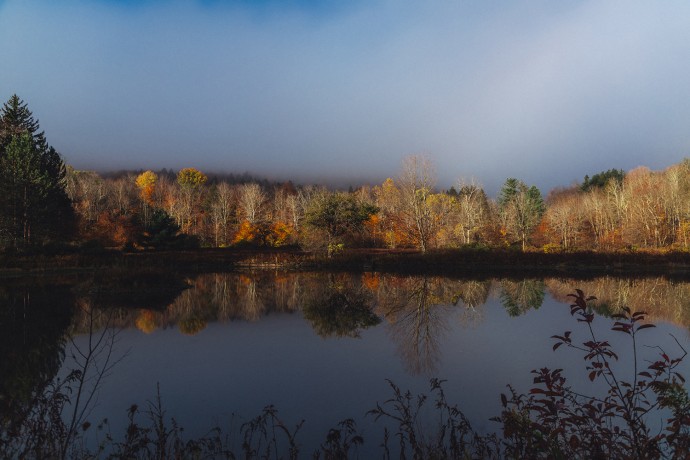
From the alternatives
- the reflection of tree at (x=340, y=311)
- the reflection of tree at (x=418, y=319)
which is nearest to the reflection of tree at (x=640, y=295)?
the reflection of tree at (x=418, y=319)

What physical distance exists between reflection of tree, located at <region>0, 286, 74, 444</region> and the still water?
0.25 meters

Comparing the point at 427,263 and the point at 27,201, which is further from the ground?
the point at 27,201

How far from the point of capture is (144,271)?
25.7m

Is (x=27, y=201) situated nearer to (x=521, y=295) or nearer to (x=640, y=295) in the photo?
(x=521, y=295)

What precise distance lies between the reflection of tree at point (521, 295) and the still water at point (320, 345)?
107mm

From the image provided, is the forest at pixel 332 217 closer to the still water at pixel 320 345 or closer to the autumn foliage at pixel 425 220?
the autumn foliage at pixel 425 220

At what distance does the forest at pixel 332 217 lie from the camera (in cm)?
3209

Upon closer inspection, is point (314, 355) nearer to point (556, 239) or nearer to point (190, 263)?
point (190, 263)

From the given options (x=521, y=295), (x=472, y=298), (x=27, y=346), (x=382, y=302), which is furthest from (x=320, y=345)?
(x=521, y=295)

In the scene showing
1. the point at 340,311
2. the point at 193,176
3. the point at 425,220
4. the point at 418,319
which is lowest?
the point at 418,319

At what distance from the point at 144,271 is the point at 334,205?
15.3 meters

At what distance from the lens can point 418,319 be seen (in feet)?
43.0

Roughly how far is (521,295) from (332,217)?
1955 cm

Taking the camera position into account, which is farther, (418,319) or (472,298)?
(472,298)
